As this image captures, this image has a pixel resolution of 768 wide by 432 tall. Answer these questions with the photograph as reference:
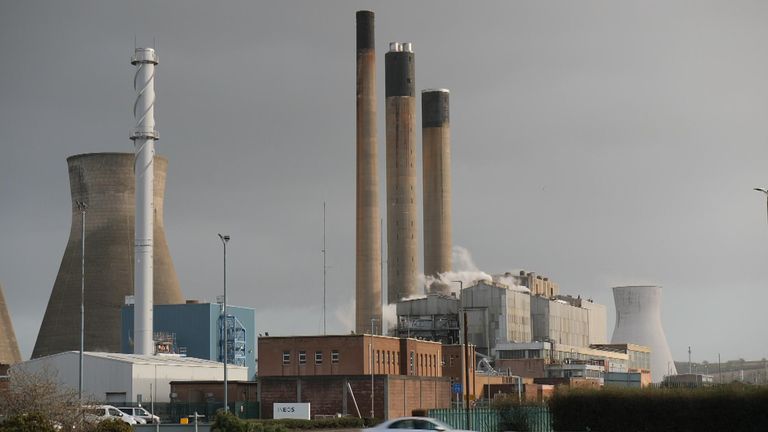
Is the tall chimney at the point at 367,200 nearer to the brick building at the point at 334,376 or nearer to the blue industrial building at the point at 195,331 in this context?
the blue industrial building at the point at 195,331

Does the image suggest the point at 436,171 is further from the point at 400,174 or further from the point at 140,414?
the point at 140,414

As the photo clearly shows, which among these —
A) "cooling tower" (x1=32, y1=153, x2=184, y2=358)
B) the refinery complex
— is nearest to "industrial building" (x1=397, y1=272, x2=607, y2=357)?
the refinery complex

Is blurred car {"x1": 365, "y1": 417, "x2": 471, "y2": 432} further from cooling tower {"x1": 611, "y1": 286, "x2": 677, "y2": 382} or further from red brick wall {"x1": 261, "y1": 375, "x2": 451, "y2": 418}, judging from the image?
cooling tower {"x1": 611, "y1": 286, "x2": 677, "y2": 382}

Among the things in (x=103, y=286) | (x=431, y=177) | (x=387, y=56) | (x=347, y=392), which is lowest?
(x=347, y=392)

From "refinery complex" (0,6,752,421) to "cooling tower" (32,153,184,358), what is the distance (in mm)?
125

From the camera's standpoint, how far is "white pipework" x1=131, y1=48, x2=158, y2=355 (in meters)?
92.5

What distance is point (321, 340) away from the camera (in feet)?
235

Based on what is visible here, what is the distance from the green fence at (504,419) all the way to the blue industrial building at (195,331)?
172ft

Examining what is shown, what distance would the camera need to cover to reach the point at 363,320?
116m

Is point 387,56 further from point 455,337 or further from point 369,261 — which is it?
point 455,337

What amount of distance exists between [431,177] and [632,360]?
31.6m

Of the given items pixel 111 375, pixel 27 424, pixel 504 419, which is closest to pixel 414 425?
pixel 27 424

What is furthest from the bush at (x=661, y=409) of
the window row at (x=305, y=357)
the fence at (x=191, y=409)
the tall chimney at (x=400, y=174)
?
the tall chimney at (x=400, y=174)

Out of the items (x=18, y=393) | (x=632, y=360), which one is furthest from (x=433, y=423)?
(x=632, y=360)
